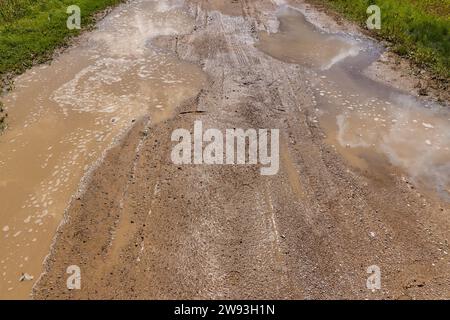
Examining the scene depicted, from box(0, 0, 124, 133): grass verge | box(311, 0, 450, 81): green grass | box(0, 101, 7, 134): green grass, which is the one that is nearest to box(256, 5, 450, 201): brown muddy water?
Answer: box(311, 0, 450, 81): green grass

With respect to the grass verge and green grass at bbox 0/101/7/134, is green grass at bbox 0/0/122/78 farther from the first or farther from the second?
green grass at bbox 0/101/7/134

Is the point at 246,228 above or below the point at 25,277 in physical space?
above

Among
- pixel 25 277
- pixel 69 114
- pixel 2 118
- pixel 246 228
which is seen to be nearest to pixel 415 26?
pixel 246 228

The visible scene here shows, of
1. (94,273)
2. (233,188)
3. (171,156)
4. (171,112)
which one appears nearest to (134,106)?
(171,112)

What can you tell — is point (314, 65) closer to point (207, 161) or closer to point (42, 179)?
point (207, 161)

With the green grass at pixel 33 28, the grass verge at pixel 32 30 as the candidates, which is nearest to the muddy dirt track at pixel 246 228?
the grass verge at pixel 32 30

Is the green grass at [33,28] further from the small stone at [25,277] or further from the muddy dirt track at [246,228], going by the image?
the small stone at [25,277]

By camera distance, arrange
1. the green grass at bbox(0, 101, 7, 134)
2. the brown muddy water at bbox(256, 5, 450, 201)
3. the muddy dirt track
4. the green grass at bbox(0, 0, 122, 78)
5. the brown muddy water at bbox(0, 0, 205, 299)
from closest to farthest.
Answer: the muddy dirt track < the brown muddy water at bbox(0, 0, 205, 299) < the brown muddy water at bbox(256, 5, 450, 201) < the green grass at bbox(0, 101, 7, 134) < the green grass at bbox(0, 0, 122, 78)

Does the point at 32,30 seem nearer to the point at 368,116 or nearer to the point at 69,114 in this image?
the point at 69,114
